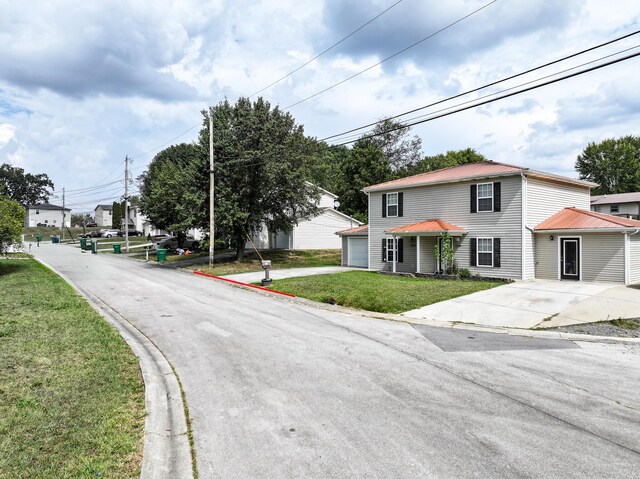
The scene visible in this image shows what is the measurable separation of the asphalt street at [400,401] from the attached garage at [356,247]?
707 inches

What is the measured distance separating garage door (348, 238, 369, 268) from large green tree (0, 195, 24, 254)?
19.8 metres

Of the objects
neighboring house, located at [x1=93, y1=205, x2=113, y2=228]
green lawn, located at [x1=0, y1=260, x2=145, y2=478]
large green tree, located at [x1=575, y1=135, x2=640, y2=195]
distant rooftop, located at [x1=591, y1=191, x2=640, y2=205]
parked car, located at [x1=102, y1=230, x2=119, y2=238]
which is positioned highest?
large green tree, located at [x1=575, y1=135, x2=640, y2=195]

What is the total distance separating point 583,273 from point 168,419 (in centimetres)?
2002

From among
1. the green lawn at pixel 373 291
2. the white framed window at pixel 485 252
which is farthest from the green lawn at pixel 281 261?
the white framed window at pixel 485 252

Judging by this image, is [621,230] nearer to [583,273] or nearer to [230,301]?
[583,273]

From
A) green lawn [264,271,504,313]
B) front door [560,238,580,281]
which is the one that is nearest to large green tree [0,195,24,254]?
green lawn [264,271,504,313]

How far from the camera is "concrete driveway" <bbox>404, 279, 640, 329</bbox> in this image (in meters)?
11.0

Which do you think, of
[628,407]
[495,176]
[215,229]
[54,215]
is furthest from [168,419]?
[54,215]

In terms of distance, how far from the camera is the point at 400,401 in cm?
536

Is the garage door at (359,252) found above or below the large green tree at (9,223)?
below

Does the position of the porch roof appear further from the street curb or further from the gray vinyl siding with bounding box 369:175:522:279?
the street curb

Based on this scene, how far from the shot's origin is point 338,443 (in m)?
4.23

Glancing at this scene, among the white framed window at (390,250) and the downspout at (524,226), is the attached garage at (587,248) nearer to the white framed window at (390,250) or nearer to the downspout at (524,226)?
the downspout at (524,226)

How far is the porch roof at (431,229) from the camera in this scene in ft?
68.9
